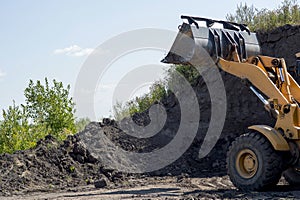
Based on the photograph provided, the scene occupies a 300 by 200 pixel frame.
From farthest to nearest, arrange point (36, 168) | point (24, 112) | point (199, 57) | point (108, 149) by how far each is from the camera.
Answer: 1. point (24, 112)
2. point (108, 149)
3. point (36, 168)
4. point (199, 57)

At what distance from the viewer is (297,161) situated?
29.9 ft

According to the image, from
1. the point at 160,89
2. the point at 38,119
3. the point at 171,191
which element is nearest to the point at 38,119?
the point at 38,119

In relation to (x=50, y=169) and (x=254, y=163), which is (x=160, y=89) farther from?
(x=254, y=163)

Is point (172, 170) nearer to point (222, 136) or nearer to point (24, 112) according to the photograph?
point (222, 136)

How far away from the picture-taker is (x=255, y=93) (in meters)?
9.86

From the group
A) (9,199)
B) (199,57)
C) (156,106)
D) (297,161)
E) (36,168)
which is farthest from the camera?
(156,106)

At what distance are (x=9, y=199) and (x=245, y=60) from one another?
19.5ft

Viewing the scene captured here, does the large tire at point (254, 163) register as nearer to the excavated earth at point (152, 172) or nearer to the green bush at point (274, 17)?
the excavated earth at point (152, 172)

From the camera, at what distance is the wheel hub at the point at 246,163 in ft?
30.5

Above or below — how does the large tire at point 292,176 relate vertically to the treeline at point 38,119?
below

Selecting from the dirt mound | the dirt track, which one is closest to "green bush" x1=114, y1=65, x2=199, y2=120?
the dirt mound

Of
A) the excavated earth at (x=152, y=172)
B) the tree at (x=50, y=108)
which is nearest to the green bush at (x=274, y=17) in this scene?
the excavated earth at (x=152, y=172)

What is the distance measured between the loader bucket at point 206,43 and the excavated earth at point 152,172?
2777mm

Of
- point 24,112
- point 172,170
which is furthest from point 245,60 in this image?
point 24,112
